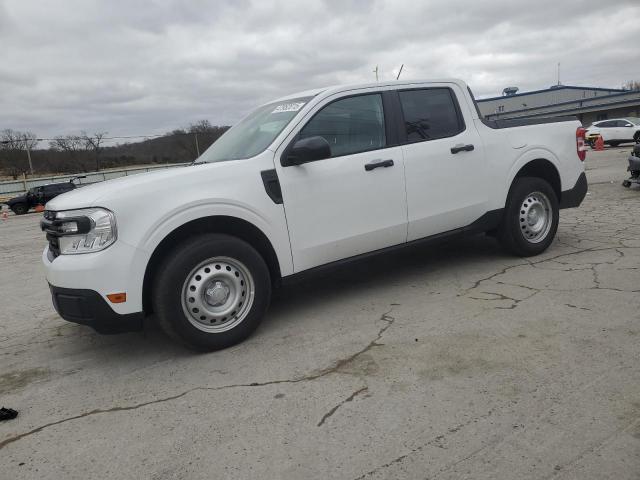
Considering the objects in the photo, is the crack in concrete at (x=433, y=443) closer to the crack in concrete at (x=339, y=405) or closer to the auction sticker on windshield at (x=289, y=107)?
the crack in concrete at (x=339, y=405)

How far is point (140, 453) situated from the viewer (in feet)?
8.43

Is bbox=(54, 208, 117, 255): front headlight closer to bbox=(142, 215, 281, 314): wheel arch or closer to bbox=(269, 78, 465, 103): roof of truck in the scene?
bbox=(142, 215, 281, 314): wheel arch

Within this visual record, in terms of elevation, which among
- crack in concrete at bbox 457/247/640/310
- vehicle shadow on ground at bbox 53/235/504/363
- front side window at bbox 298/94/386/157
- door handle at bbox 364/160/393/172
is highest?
front side window at bbox 298/94/386/157

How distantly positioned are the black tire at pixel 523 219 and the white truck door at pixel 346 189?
141cm

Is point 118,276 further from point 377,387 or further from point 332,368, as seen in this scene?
point 377,387

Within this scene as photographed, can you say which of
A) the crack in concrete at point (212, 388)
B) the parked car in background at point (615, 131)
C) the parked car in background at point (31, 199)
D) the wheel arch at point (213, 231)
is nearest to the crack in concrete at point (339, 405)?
the crack in concrete at point (212, 388)

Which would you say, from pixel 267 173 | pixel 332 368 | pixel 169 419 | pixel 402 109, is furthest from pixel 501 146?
pixel 169 419

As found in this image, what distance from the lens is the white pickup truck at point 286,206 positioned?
346 cm

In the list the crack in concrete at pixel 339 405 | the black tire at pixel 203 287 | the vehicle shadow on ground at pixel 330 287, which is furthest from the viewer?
the vehicle shadow on ground at pixel 330 287

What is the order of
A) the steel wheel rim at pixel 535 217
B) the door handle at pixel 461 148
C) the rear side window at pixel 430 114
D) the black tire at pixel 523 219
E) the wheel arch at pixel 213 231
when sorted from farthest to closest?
1. the steel wheel rim at pixel 535 217
2. the black tire at pixel 523 219
3. the door handle at pixel 461 148
4. the rear side window at pixel 430 114
5. the wheel arch at pixel 213 231

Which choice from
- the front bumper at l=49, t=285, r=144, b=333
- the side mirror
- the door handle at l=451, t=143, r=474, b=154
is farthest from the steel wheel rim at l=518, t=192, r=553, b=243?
the front bumper at l=49, t=285, r=144, b=333

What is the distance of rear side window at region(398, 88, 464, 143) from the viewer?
15.5ft

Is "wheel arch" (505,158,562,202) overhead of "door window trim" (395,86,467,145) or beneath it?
beneath

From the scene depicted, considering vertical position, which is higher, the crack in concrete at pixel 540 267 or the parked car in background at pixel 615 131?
the parked car in background at pixel 615 131
